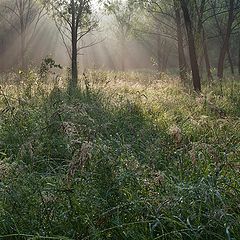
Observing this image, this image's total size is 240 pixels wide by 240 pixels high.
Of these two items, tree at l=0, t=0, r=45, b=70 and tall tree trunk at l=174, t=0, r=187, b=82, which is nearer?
tall tree trunk at l=174, t=0, r=187, b=82

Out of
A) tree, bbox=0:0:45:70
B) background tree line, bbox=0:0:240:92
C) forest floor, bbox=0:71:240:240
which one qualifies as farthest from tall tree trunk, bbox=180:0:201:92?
tree, bbox=0:0:45:70

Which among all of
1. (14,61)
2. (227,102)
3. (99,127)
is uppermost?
(14,61)

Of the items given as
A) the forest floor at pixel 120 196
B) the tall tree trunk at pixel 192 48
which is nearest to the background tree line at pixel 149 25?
the tall tree trunk at pixel 192 48

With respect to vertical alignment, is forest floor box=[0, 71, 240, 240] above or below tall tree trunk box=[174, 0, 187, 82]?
below

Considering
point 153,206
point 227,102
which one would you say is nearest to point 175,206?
point 153,206

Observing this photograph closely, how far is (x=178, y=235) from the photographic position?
220cm

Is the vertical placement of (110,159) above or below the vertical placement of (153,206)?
above

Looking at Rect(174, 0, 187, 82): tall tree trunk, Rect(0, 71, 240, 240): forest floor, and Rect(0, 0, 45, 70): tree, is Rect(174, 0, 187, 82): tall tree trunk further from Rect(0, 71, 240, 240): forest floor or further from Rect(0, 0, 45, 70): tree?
Rect(0, 71, 240, 240): forest floor

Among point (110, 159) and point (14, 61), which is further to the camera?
point (14, 61)

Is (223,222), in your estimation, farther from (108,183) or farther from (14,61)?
(14,61)

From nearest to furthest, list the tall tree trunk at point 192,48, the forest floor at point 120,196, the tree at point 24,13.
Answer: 1. the forest floor at point 120,196
2. the tall tree trunk at point 192,48
3. the tree at point 24,13

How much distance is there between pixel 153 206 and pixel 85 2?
1166 centimetres

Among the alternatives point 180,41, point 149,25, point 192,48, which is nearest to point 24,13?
point 149,25

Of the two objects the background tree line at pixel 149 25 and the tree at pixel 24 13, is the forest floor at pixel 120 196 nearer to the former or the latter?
the background tree line at pixel 149 25
